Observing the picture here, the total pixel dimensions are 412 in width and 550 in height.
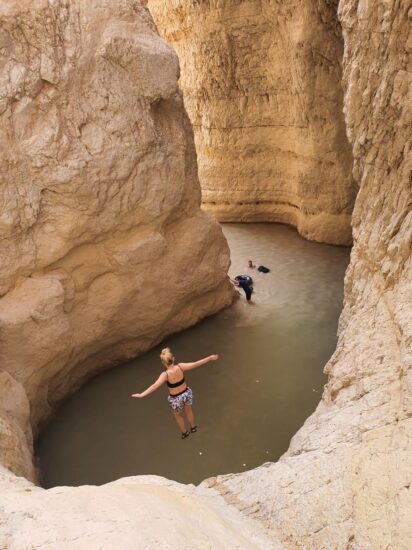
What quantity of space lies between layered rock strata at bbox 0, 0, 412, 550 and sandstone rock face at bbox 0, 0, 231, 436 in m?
1.06

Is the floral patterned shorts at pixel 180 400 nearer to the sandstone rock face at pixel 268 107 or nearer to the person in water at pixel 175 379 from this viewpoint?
the person in water at pixel 175 379

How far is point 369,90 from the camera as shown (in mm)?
4227

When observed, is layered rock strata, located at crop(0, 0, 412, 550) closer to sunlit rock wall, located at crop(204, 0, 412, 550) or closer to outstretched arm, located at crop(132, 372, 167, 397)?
sunlit rock wall, located at crop(204, 0, 412, 550)

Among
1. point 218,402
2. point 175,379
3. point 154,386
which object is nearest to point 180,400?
point 175,379

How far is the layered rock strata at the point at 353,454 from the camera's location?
2.29 m

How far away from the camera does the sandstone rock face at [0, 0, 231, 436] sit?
512 cm

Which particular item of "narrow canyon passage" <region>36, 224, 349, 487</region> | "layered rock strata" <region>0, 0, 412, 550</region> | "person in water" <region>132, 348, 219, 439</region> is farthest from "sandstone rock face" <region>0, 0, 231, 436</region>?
"person in water" <region>132, 348, 219, 439</region>

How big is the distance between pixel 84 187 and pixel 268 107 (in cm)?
651

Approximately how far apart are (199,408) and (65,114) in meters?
3.81

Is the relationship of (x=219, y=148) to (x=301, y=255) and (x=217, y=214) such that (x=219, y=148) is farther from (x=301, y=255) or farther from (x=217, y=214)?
(x=301, y=255)

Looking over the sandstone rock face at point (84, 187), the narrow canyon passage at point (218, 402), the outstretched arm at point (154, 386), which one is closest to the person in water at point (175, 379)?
the outstretched arm at point (154, 386)

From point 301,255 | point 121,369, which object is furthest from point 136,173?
point 301,255

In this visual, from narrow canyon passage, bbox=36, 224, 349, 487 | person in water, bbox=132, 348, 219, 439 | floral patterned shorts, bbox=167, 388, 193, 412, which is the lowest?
narrow canyon passage, bbox=36, 224, 349, 487

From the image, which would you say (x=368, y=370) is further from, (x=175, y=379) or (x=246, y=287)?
(x=246, y=287)
